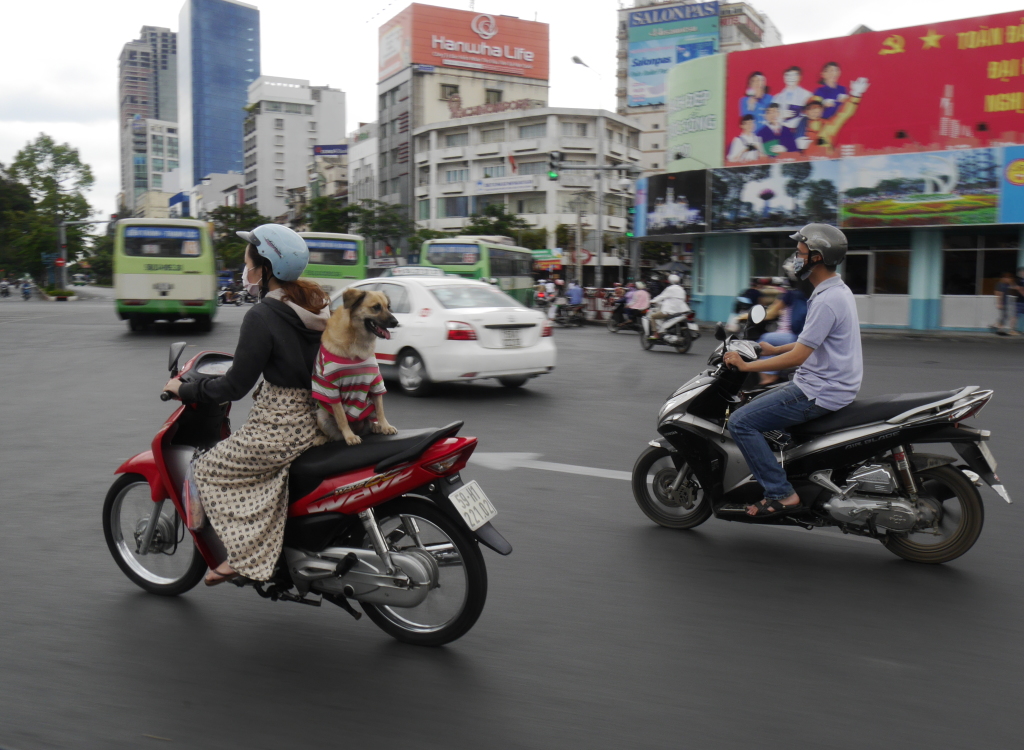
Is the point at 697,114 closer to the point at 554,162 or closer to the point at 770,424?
the point at 554,162

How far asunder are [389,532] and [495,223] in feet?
197

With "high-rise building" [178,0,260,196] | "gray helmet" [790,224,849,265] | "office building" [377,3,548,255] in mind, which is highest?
"high-rise building" [178,0,260,196]

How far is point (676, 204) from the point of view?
2950 cm

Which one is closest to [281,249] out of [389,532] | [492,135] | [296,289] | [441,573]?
[296,289]

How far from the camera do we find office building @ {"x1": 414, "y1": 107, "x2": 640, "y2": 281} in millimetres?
72125

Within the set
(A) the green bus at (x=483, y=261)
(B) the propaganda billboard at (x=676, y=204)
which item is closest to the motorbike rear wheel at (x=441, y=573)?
(A) the green bus at (x=483, y=261)

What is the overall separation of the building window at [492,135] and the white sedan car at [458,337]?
6721 centimetres

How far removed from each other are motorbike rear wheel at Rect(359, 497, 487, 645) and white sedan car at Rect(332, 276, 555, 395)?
274 inches

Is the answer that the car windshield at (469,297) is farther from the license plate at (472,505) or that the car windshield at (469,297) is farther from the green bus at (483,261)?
the green bus at (483,261)

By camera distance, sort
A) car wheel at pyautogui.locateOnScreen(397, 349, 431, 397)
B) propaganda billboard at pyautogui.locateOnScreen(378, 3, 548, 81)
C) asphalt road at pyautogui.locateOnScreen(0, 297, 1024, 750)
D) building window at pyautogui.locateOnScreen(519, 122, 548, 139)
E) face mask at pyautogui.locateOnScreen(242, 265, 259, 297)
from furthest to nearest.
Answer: propaganda billboard at pyautogui.locateOnScreen(378, 3, 548, 81) < building window at pyautogui.locateOnScreen(519, 122, 548, 139) < car wheel at pyautogui.locateOnScreen(397, 349, 431, 397) < face mask at pyautogui.locateOnScreen(242, 265, 259, 297) < asphalt road at pyautogui.locateOnScreen(0, 297, 1024, 750)

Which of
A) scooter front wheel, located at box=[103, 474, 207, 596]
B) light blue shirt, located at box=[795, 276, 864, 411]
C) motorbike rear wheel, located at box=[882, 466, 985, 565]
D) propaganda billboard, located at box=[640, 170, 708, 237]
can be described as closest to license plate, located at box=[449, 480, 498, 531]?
scooter front wheel, located at box=[103, 474, 207, 596]

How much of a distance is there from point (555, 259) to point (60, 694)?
55663mm

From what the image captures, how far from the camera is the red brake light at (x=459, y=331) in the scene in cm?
1038

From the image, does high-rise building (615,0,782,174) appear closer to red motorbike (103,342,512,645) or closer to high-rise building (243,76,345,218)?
high-rise building (243,76,345,218)
